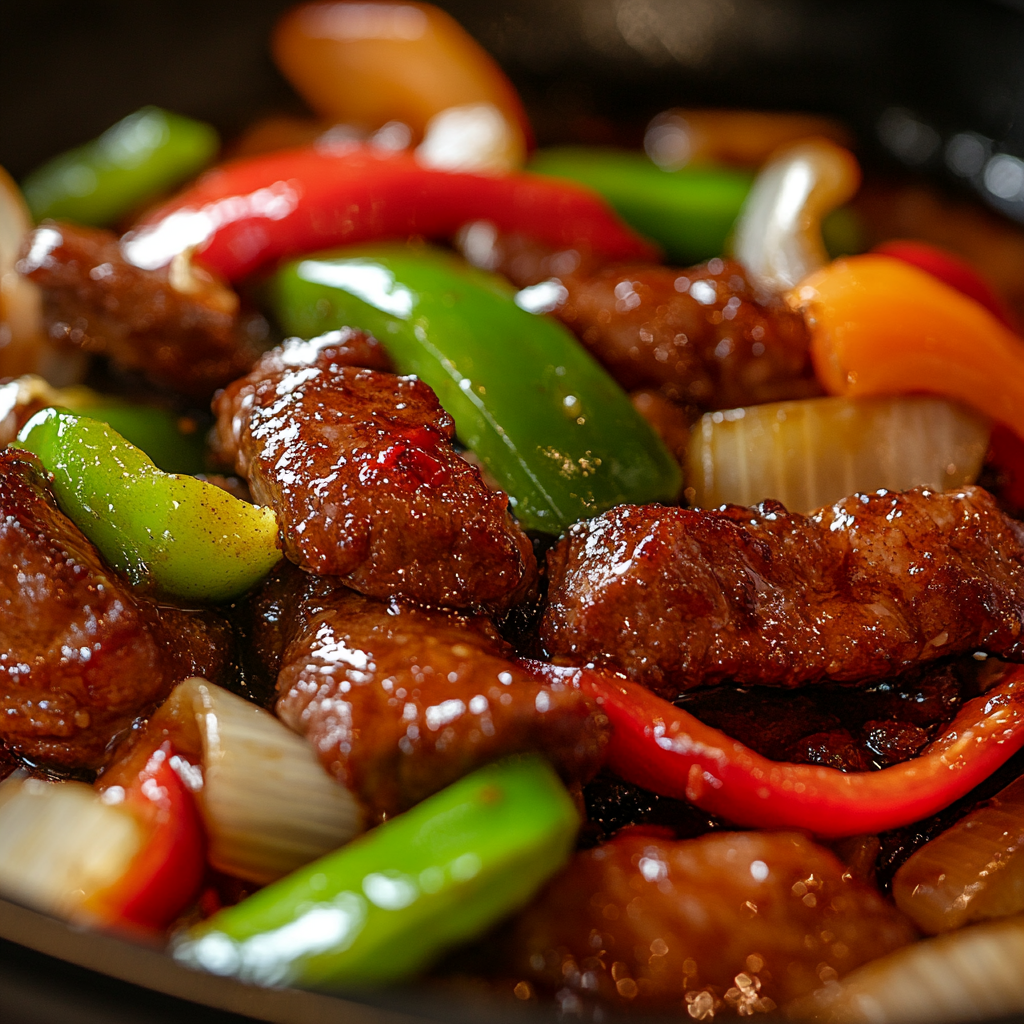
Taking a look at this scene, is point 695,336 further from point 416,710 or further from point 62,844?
point 62,844

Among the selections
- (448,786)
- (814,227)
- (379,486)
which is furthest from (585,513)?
(814,227)

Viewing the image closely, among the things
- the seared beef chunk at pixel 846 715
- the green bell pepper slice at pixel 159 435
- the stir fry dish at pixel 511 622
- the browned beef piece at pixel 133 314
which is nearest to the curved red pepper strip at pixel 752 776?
the stir fry dish at pixel 511 622

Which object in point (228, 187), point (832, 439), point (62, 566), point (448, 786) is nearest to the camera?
point (448, 786)

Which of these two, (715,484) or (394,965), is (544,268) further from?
(394,965)

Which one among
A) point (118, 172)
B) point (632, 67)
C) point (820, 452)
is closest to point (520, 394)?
point (820, 452)

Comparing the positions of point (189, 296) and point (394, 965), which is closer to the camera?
point (394, 965)

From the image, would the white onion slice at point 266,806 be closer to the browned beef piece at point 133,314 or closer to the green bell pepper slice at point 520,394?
the green bell pepper slice at point 520,394
